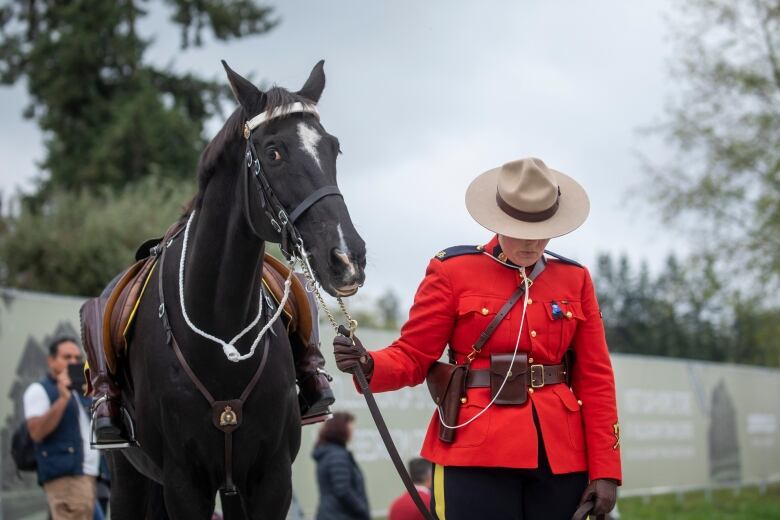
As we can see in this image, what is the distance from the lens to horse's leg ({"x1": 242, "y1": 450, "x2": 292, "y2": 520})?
443 centimetres

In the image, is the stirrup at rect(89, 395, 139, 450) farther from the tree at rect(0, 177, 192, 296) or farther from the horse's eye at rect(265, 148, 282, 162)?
the tree at rect(0, 177, 192, 296)

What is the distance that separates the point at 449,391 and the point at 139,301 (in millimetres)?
1635

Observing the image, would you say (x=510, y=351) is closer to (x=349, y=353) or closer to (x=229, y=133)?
(x=349, y=353)

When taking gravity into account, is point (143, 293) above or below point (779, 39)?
below

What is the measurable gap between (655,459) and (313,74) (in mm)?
14097

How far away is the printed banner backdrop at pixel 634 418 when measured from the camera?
338 inches

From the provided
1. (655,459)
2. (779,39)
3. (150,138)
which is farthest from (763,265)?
(150,138)

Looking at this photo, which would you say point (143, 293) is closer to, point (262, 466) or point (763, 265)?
point (262, 466)

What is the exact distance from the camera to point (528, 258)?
13.4 ft

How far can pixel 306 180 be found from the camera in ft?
12.5

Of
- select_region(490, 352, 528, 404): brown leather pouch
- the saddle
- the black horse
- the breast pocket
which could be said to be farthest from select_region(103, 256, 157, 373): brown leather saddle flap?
the breast pocket

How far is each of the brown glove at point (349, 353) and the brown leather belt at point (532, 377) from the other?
17.3 inches

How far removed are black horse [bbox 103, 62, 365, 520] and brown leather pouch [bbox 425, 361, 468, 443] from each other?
79 centimetres

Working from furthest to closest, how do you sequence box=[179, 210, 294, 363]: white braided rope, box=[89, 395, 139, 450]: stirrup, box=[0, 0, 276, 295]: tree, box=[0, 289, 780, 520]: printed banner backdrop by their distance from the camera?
1. box=[0, 0, 276, 295]: tree
2. box=[0, 289, 780, 520]: printed banner backdrop
3. box=[89, 395, 139, 450]: stirrup
4. box=[179, 210, 294, 363]: white braided rope
